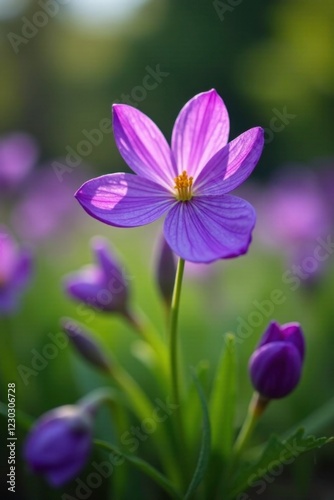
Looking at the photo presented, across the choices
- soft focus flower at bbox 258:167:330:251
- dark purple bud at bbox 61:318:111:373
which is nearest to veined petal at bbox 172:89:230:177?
dark purple bud at bbox 61:318:111:373

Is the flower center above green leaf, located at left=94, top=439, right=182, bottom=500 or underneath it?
above

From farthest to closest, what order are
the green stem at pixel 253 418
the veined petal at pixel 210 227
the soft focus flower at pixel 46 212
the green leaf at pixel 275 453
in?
the soft focus flower at pixel 46 212, the green stem at pixel 253 418, the green leaf at pixel 275 453, the veined petal at pixel 210 227

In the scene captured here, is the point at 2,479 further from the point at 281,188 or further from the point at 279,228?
the point at 281,188

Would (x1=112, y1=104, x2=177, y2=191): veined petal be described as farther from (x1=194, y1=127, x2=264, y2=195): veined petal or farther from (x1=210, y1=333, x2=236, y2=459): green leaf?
(x1=210, y1=333, x2=236, y2=459): green leaf

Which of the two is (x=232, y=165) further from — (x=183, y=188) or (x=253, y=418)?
(x=253, y=418)

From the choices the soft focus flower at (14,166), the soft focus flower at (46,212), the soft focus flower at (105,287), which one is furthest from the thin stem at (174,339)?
the soft focus flower at (46,212)

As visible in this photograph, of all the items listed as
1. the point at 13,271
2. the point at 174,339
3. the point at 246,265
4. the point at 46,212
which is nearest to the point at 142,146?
the point at 174,339

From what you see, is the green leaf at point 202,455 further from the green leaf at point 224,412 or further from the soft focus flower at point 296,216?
the soft focus flower at point 296,216
